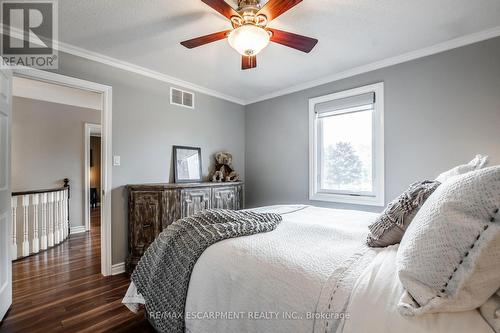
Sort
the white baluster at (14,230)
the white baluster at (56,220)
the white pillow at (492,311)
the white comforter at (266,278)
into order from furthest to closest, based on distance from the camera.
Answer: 1. the white baluster at (56,220)
2. the white baluster at (14,230)
3. the white comforter at (266,278)
4. the white pillow at (492,311)

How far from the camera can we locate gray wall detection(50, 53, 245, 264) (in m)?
2.72

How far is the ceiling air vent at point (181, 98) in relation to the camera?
10.9ft

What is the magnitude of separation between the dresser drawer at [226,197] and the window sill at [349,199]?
3.47ft

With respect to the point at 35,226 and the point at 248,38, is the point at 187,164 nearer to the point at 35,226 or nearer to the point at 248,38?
the point at 248,38

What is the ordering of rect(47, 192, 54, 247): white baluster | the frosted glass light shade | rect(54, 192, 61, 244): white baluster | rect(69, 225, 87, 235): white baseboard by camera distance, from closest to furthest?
the frosted glass light shade, rect(47, 192, 54, 247): white baluster, rect(54, 192, 61, 244): white baluster, rect(69, 225, 87, 235): white baseboard

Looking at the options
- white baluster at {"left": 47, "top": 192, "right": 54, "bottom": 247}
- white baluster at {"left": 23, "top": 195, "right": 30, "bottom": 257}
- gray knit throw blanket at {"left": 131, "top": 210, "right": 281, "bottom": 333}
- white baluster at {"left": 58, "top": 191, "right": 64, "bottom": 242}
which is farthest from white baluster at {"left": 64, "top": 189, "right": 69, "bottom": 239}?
gray knit throw blanket at {"left": 131, "top": 210, "right": 281, "bottom": 333}

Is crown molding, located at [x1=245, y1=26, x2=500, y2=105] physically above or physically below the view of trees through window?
above

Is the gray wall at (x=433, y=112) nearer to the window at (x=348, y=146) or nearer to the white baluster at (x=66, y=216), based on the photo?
the window at (x=348, y=146)

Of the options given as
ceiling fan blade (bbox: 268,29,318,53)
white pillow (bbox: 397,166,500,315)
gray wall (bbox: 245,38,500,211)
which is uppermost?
ceiling fan blade (bbox: 268,29,318,53)

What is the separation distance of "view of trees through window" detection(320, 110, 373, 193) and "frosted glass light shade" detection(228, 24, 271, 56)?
180 cm

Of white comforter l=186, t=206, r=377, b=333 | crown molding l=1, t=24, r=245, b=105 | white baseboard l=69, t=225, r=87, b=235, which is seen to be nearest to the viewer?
white comforter l=186, t=206, r=377, b=333

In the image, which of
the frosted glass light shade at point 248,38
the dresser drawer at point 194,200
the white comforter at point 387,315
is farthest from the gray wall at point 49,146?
the white comforter at point 387,315

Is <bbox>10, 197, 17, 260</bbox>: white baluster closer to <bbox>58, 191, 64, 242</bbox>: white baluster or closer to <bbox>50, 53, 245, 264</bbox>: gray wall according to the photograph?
<bbox>58, 191, 64, 242</bbox>: white baluster

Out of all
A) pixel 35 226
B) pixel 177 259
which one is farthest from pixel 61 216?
pixel 177 259
